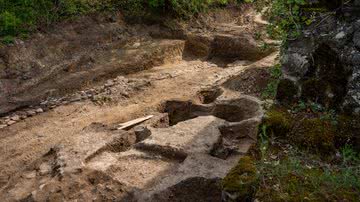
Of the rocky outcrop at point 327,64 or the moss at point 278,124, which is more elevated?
the rocky outcrop at point 327,64

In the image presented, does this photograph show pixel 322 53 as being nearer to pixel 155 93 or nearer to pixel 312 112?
pixel 312 112

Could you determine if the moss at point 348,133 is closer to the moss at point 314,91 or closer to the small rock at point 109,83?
the moss at point 314,91

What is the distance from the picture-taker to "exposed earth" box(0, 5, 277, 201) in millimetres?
6340

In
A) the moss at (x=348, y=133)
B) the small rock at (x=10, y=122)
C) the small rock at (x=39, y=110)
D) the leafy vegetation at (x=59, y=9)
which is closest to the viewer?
the moss at (x=348, y=133)

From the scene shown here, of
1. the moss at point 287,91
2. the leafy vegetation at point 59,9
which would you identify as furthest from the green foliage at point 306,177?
the leafy vegetation at point 59,9

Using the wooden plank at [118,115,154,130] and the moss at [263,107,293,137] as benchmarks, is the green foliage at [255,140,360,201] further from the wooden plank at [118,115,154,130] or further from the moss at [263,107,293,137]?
the wooden plank at [118,115,154,130]

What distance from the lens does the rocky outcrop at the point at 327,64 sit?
3.89 metres

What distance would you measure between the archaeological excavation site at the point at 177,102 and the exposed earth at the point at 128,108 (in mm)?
33

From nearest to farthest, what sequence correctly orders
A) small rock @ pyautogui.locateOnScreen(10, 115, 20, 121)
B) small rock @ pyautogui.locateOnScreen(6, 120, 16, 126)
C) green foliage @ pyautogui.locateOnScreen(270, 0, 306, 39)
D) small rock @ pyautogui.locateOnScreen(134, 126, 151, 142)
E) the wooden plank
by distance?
1. green foliage @ pyautogui.locateOnScreen(270, 0, 306, 39)
2. small rock @ pyautogui.locateOnScreen(134, 126, 151, 142)
3. the wooden plank
4. small rock @ pyautogui.locateOnScreen(6, 120, 16, 126)
5. small rock @ pyautogui.locateOnScreen(10, 115, 20, 121)

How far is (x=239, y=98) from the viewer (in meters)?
9.49

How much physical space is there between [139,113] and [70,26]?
193 inches

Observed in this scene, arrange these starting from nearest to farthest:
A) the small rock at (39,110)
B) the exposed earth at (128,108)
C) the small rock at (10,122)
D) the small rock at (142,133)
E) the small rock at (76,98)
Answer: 1. the exposed earth at (128,108)
2. the small rock at (142,133)
3. the small rock at (10,122)
4. the small rock at (39,110)
5. the small rock at (76,98)

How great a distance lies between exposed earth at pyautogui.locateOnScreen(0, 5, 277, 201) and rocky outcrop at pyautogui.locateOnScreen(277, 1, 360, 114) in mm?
1972

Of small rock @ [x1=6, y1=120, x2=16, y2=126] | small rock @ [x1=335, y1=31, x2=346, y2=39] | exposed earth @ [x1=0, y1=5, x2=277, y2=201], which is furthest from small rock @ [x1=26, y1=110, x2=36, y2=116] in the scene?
small rock @ [x1=335, y1=31, x2=346, y2=39]
